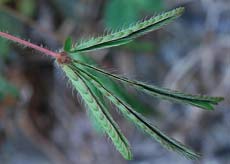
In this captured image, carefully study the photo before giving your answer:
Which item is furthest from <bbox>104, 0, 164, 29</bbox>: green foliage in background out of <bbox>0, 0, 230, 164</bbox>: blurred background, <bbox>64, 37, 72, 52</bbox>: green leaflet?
<bbox>64, 37, 72, 52</bbox>: green leaflet

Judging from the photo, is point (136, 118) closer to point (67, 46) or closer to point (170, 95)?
point (170, 95)

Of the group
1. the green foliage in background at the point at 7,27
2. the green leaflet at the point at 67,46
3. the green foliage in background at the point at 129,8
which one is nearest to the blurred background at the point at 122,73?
the green foliage in background at the point at 7,27

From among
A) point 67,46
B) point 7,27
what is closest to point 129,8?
point 7,27

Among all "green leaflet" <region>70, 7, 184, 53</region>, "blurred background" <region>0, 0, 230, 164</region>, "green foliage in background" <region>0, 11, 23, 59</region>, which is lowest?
"blurred background" <region>0, 0, 230, 164</region>

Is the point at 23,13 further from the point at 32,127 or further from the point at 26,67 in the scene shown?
the point at 32,127

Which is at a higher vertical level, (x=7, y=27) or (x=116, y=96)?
(x=7, y=27)

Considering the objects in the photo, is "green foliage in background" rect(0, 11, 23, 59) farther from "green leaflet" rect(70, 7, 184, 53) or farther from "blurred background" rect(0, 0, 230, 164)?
"green leaflet" rect(70, 7, 184, 53)

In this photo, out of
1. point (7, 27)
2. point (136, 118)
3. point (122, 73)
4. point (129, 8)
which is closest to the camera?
point (136, 118)
